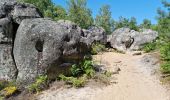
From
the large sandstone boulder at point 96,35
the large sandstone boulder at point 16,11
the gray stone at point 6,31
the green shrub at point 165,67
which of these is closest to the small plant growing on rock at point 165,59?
the green shrub at point 165,67

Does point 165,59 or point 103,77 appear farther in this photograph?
point 165,59

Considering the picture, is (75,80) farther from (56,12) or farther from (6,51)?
(56,12)

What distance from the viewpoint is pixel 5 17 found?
42.4ft

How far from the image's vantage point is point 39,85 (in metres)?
11.3

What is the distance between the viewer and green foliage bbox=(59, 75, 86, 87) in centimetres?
1135

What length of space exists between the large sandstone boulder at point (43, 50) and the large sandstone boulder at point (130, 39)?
36.8 feet

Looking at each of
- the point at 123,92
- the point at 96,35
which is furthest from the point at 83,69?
the point at 96,35

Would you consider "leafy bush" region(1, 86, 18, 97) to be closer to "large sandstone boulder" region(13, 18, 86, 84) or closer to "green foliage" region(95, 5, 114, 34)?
"large sandstone boulder" region(13, 18, 86, 84)

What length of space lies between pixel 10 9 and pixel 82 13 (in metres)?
18.8

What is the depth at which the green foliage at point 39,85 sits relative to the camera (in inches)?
443

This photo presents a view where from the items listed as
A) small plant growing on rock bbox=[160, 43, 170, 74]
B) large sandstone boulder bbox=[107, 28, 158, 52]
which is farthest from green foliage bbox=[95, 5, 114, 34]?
small plant growing on rock bbox=[160, 43, 170, 74]

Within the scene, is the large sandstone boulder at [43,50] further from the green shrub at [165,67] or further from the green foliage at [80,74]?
the green shrub at [165,67]

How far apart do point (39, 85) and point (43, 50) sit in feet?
4.33

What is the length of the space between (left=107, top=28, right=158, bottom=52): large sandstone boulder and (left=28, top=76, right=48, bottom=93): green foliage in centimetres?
1216
